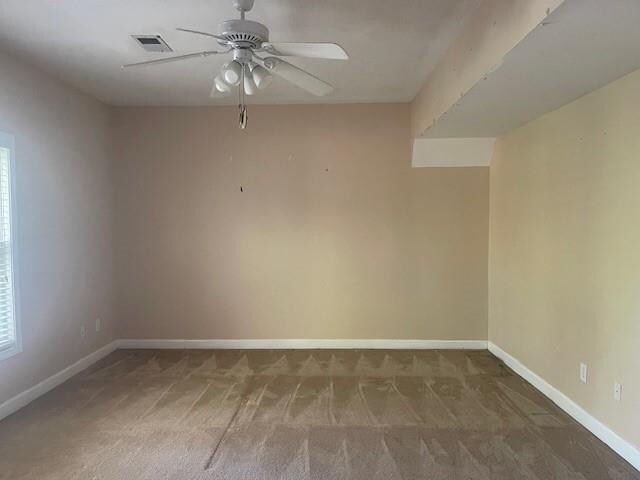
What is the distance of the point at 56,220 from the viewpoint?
3420 mm

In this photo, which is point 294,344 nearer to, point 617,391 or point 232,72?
point 617,391

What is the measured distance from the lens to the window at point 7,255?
9.36 feet

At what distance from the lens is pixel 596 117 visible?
8.62 feet

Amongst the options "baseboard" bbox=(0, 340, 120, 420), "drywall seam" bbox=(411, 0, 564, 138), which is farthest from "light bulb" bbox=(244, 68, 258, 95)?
"baseboard" bbox=(0, 340, 120, 420)

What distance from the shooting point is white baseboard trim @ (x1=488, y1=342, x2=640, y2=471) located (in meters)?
2.34

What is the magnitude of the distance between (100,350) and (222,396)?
168 cm

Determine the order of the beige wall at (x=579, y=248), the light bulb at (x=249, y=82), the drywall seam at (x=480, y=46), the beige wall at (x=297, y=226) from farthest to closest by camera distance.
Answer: the beige wall at (x=297, y=226), the beige wall at (x=579, y=248), the light bulb at (x=249, y=82), the drywall seam at (x=480, y=46)

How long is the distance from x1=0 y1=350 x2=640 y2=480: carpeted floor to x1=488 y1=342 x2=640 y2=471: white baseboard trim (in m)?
0.05

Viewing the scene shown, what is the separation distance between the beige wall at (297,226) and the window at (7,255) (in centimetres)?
143

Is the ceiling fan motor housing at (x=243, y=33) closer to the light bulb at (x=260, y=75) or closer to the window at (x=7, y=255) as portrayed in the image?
the light bulb at (x=260, y=75)

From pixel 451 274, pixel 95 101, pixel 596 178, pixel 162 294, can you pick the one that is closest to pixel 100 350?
pixel 162 294

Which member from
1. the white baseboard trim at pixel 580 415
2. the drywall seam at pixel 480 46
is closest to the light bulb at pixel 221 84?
the drywall seam at pixel 480 46

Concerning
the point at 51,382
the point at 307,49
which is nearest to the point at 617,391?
the point at 307,49

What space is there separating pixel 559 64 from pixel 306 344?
3319mm
